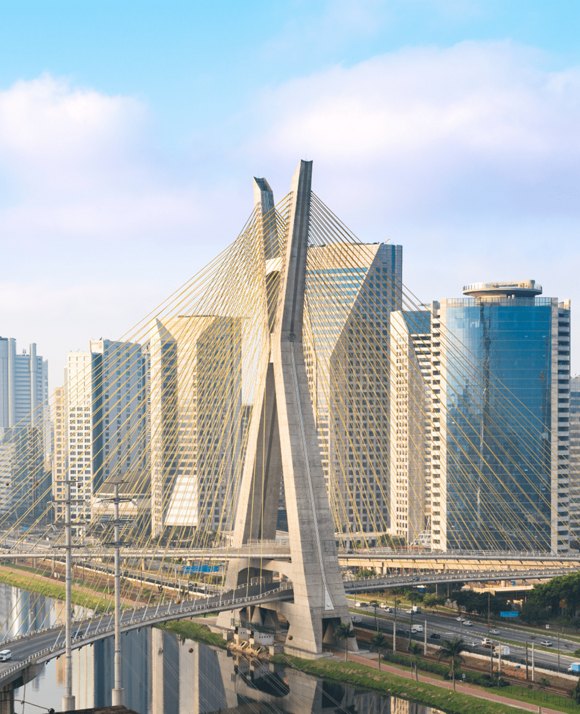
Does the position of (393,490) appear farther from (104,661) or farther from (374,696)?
(374,696)

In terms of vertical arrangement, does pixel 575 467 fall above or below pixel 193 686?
above

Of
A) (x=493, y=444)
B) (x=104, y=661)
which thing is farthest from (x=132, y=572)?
(x=493, y=444)

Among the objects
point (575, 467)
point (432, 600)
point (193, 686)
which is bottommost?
point (193, 686)

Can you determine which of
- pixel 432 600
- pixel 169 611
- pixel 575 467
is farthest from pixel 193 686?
pixel 575 467

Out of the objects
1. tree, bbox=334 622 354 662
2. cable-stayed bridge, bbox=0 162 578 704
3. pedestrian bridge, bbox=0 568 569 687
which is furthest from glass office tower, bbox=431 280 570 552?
tree, bbox=334 622 354 662

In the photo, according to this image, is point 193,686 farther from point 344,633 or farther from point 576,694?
point 576,694

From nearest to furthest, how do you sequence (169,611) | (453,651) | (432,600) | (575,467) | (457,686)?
(457,686), (453,651), (169,611), (432,600), (575,467)

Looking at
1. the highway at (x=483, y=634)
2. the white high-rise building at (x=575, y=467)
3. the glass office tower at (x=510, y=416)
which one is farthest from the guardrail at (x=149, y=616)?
the white high-rise building at (x=575, y=467)

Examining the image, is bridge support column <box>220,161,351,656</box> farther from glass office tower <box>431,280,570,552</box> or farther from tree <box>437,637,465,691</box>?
glass office tower <box>431,280,570,552</box>
